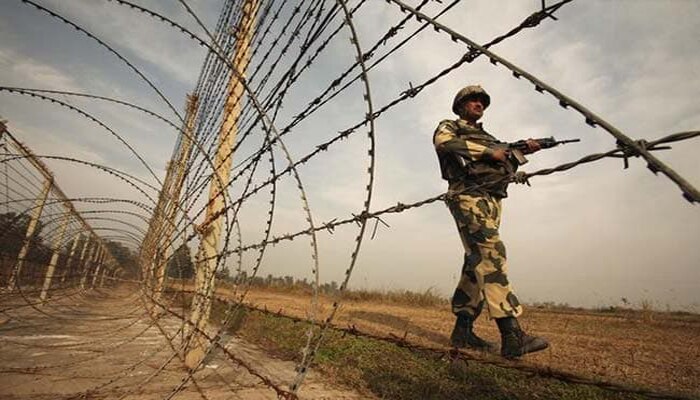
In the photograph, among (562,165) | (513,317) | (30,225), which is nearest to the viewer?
(562,165)

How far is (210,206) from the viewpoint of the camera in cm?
323

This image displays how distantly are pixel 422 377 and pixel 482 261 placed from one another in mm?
929

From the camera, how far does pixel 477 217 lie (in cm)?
241

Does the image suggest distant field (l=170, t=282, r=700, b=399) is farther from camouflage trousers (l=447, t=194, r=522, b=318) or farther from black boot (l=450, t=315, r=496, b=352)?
camouflage trousers (l=447, t=194, r=522, b=318)

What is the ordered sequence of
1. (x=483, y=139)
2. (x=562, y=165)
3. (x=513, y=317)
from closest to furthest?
(x=562, y=165), (x=513, y=317), (x=483, y=139)

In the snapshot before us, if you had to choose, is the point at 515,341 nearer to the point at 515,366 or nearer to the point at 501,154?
the point at 501,154

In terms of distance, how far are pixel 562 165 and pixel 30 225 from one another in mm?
6846

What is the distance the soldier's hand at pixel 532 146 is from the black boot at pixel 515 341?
0.91m

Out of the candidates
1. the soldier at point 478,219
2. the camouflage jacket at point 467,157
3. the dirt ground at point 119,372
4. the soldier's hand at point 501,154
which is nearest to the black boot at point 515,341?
the soldier at point 478,219

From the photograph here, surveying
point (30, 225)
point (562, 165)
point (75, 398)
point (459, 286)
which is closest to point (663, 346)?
point (459, 286)

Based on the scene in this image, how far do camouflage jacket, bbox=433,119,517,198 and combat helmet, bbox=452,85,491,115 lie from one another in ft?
0.71

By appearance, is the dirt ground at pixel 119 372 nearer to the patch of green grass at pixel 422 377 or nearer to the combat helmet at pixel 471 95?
the patch of green grass at pixel 422 377

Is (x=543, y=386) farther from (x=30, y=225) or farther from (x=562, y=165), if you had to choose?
(x=30, y=225)

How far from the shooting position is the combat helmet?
9.37ft
